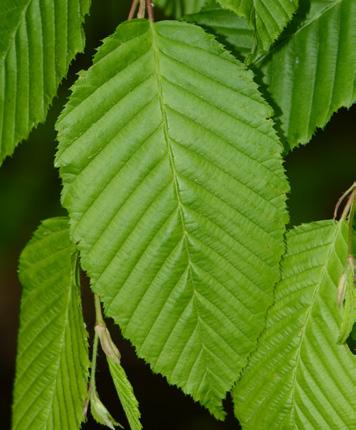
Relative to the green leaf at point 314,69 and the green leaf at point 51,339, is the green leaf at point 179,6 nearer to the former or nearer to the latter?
the green leaf at point 314,69

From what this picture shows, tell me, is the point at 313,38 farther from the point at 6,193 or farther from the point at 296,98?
the point at 6,193

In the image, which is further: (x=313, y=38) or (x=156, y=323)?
(x=313, y=38)

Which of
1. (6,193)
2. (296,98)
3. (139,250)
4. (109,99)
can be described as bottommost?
(139,250)

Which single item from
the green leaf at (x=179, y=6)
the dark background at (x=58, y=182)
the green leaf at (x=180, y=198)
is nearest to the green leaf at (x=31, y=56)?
the green leaf at (x=180, y=198)

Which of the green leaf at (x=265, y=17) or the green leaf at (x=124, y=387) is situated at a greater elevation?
the green leaf at (x=265, y=17)

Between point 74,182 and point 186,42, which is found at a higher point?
point 186,42

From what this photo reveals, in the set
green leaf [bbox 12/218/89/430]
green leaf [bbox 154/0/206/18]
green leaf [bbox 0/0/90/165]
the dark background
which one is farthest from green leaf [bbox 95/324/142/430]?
the dark background

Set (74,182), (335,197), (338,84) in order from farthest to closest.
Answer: (335,197), (338,84), (74,182)

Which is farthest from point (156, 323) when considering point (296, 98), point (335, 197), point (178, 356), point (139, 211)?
point (335, 197)
